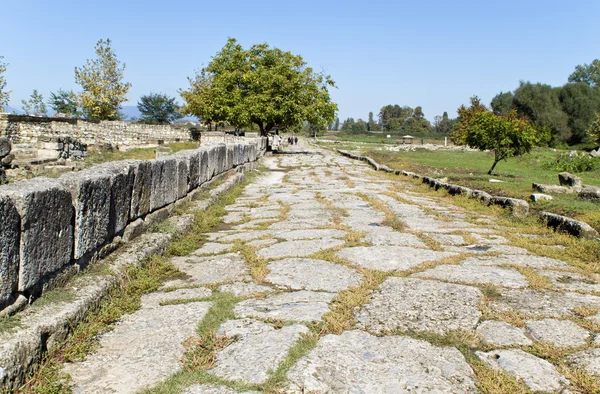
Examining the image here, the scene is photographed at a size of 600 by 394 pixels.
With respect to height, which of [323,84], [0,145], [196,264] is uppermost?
[323,84]

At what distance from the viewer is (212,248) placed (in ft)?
16.1

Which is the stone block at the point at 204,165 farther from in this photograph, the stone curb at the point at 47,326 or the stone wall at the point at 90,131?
→ the stone wall at the point at 90,131

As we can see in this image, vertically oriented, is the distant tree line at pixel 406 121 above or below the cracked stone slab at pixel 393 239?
above

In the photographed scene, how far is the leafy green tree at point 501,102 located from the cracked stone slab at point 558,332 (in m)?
59.8

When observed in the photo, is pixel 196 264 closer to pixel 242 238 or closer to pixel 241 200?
pixel 242 238

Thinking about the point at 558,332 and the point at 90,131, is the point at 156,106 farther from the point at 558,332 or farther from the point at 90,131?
the point at 558,332

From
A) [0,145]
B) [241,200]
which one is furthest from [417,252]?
[0,145]

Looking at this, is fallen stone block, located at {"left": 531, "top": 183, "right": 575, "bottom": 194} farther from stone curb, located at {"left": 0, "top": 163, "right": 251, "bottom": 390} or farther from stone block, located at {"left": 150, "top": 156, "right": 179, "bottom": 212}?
stone curb, located at {"left": 0, "top": 163, "right": 251, "bottom": 390}

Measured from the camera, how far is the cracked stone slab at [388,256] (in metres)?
4.17

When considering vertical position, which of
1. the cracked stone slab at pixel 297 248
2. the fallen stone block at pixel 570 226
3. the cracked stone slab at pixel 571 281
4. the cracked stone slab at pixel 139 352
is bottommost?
the cracked stone slab at pixel 139 352

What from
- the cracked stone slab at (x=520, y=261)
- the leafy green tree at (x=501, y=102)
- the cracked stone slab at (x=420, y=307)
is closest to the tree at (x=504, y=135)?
the cracked stone slab at (x=520, y=261)

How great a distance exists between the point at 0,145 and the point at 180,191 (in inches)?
201

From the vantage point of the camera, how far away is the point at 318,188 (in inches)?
400

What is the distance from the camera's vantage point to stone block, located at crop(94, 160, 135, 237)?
3.90 metres
